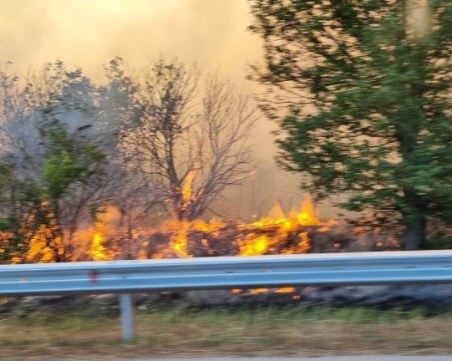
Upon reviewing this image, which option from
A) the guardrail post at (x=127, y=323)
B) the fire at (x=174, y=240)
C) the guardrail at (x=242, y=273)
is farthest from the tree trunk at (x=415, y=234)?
the guardrail post at (x=127, y=323)

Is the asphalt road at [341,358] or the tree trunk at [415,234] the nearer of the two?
the asphalt road at [341,358]

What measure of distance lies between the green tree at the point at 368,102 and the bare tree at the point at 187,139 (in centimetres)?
199

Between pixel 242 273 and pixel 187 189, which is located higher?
pixel 187 189

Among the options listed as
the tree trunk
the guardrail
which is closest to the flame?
the tree trunk

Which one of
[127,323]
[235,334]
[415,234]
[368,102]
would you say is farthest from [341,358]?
[415,234]

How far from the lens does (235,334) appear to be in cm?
544

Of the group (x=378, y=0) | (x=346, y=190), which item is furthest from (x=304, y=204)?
(x=378, y=0)

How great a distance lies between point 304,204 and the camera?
33.6 ft

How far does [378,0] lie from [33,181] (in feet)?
18.9

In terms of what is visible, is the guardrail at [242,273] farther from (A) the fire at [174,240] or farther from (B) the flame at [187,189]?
(B) the flame at [187,189]

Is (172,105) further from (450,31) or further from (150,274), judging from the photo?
(150,274)

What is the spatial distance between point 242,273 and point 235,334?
58 centimetres

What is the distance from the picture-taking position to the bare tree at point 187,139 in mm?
10398

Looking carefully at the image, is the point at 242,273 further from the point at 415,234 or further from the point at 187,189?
the point at 187,189
